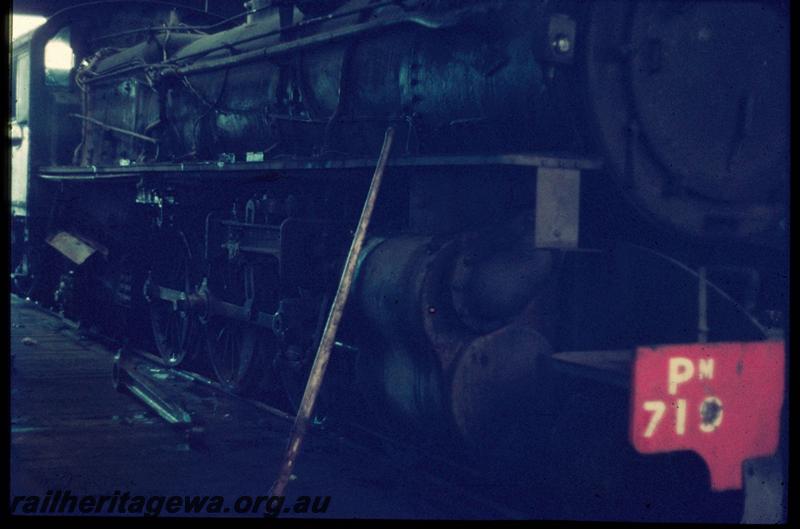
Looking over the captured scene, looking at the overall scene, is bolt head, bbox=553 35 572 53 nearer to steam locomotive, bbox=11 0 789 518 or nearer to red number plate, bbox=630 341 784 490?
steam locomotive, bbox=11 0 789 518

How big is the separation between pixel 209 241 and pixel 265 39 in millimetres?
1280

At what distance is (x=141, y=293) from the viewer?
7.77 metres

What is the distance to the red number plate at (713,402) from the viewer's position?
10.0 feet

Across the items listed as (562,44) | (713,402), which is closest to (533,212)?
(562,44)

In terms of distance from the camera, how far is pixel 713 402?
3.15 meters

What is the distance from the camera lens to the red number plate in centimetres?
306

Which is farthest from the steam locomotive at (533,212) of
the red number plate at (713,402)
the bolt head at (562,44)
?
the red number plate at (713,402)

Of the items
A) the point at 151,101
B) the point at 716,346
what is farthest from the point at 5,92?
the point at 151,101

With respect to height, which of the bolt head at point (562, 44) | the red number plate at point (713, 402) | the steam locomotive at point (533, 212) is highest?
the bolt head at point (562, 44)

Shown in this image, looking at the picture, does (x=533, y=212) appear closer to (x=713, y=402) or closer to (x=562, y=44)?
(x=562, y=44)

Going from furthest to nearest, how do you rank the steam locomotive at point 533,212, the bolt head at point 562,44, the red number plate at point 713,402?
the steam locomotive at point 533,212 → the bolt head at point 562,44 → the red number plate at point 713,402

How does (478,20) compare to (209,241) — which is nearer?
(478,20)

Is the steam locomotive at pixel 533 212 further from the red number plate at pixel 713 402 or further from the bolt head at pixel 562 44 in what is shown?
the red number plate at pixel 713 402

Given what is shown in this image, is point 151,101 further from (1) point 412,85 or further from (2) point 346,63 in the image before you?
(1) point 412,85
